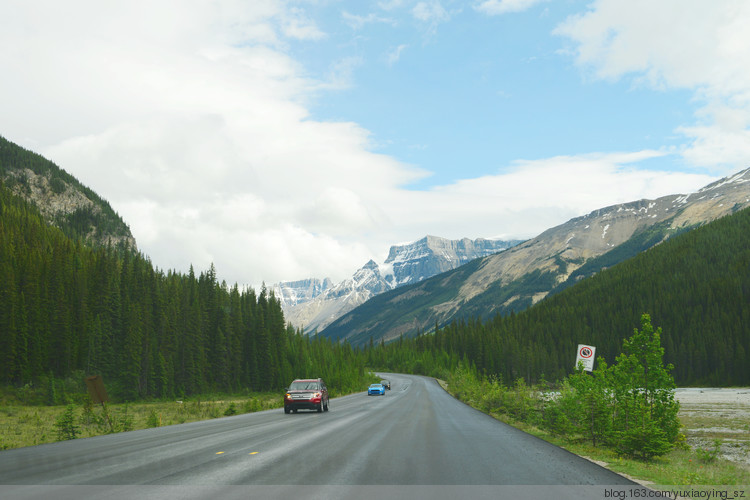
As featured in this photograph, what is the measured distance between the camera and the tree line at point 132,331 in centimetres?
8031

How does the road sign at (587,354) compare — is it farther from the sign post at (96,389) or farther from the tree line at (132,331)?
the tree line at (132,331)

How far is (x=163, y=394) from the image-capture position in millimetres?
89625

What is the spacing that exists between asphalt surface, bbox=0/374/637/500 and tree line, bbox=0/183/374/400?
7066 cm

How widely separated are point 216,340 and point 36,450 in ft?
307

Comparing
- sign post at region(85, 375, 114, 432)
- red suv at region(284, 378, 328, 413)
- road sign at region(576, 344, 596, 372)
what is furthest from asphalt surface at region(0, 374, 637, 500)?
red suv at region(284, 378, 328, 413)

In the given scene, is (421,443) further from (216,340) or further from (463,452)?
(216,340)

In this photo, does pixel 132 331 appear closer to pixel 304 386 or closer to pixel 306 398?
pixel 304 386

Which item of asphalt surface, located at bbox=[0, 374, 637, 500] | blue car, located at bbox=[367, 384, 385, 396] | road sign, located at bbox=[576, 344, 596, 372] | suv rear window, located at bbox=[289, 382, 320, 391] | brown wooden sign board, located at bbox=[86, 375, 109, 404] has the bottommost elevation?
blue car, located at bbox=[367, 384, 385, 396]

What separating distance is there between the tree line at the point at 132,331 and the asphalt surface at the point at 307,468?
70.7 m

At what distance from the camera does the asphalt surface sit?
9748 millimetres

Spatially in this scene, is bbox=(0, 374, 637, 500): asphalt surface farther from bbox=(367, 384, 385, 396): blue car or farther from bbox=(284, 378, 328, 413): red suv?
bbox=(367, 384, 385, 396): blue car

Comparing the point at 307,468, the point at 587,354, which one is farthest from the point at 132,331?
the point at 307,468

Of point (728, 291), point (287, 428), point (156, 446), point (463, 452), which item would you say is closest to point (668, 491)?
point (463, 452)

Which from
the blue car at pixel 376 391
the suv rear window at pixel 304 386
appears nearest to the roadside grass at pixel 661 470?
the suv rear window at pixel 304 386
